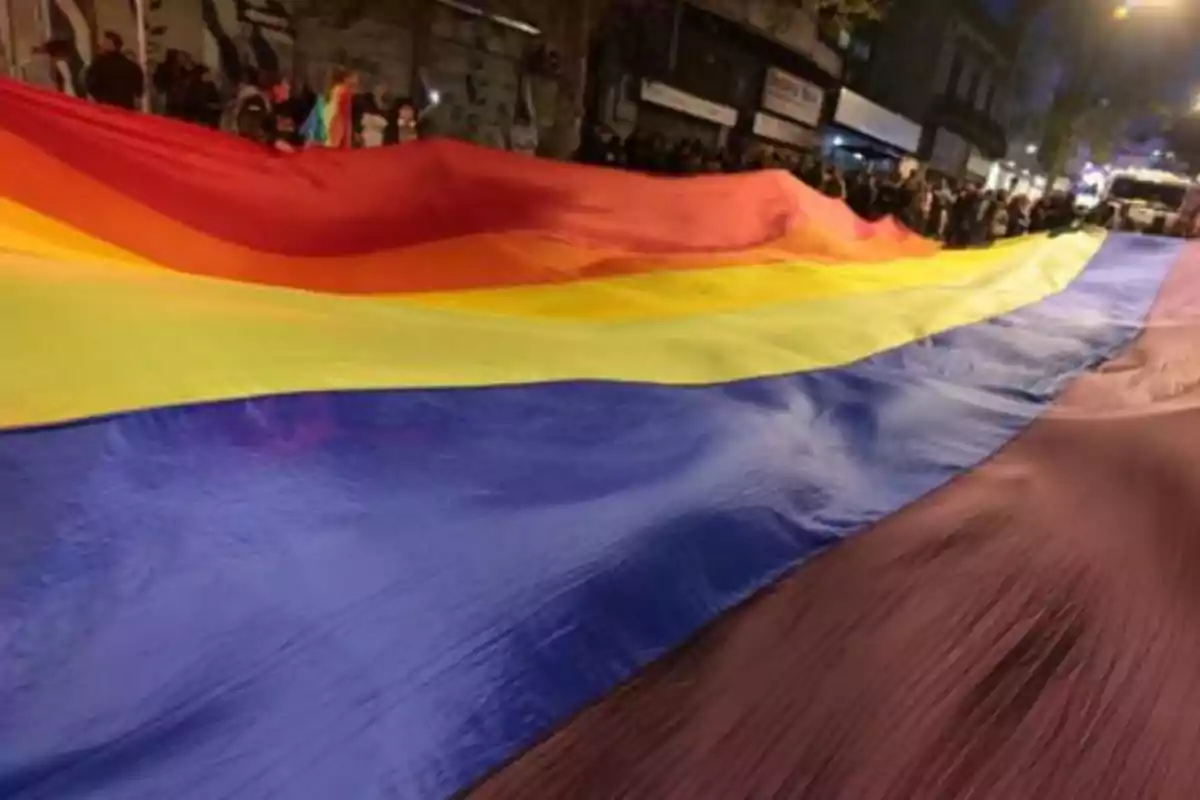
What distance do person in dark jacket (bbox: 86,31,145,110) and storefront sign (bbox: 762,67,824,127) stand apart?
6.77 m

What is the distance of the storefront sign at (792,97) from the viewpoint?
967 centimetres

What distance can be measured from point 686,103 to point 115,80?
5.33 metres

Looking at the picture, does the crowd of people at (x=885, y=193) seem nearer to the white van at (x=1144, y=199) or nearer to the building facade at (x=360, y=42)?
the white van at (x=1144, y=199)

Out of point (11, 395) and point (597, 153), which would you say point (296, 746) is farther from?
point (597, 153)

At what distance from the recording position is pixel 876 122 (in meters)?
12.0

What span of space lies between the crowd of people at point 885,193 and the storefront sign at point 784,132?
1.85 meters

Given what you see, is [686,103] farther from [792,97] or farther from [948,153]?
[948,153]

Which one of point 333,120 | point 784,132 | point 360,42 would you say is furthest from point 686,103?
point 333,120

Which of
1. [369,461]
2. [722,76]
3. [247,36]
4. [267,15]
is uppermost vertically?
[722,76]

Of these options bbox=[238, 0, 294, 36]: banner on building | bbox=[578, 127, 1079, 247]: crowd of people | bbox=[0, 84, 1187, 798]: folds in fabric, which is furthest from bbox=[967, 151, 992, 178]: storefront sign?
bbox=[0, 84, 1187, 798]: folds in fabric

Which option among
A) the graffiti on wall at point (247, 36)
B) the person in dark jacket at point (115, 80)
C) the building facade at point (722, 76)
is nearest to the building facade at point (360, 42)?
the graffiti on wall at point (247, 36)

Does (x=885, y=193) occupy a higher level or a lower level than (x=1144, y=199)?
lower

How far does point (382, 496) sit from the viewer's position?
84cm

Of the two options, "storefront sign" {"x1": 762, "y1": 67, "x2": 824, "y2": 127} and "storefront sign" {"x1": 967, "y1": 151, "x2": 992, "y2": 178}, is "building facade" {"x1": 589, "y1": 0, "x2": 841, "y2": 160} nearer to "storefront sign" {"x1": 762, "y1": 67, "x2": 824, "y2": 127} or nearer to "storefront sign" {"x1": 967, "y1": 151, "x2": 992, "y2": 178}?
"storefront sign" {"x1": 762, "y1": 67, "x2": 824, "y2": 127}
